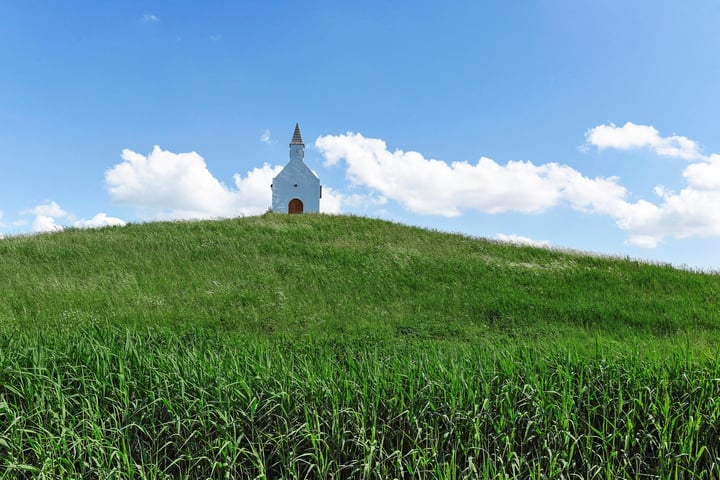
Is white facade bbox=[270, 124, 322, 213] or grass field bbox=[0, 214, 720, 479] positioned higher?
white facade bbox=[270, 124, 322, 213]

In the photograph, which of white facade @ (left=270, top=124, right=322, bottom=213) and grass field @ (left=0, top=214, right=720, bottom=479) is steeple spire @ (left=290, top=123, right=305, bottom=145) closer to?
white facade @ (left=270, top=124, right=322, bottom=213)

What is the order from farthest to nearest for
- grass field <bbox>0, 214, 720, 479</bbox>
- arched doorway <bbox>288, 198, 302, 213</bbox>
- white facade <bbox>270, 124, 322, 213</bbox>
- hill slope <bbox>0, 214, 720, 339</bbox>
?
white facade <bbox>270, 124, 322, 213</bbox> → arched doorway <bbox>288, 198, 302, 213</bbox> → hill slope <bbox>0, 214, 720, 339</bbox> → grass field <bbox>0, 214, 720, 479</bbox>

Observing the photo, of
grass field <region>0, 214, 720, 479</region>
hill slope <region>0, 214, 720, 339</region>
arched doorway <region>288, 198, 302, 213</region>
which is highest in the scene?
arched doorway <region>288, 198, 302, 213</region>

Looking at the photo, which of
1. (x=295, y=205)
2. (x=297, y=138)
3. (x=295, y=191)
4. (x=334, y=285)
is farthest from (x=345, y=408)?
(x=297, y=138)

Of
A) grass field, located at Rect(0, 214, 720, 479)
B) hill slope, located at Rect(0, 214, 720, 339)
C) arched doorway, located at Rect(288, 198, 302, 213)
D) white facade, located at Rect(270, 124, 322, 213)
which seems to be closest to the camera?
grass field, located at Rect(0, 214, 720, 479)

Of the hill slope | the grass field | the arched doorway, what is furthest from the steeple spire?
the grass field

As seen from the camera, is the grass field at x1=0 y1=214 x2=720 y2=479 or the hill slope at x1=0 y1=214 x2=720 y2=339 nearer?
the grass field at x1=0 y1=214 x2=720 y2=479

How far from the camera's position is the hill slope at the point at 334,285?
41.5 ft

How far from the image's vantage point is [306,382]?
17.8 feet

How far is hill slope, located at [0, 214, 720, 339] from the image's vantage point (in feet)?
41.5

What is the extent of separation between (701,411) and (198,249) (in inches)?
697

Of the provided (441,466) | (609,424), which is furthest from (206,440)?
(609,424)

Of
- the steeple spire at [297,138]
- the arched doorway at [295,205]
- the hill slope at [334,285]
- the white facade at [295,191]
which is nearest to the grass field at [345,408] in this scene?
the hill slope at [334,285]

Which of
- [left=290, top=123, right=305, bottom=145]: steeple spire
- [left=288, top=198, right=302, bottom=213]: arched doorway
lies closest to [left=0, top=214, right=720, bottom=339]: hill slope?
[left=288, top=198, right=302, bottom=213]: arched doorway
